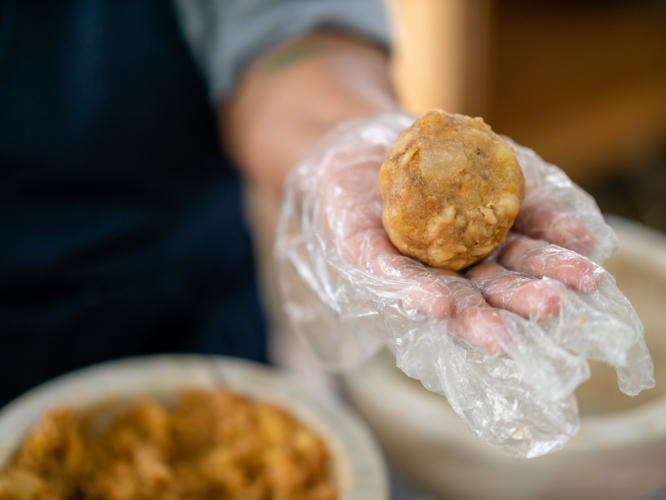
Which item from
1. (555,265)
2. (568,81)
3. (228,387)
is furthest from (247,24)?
(568,81)

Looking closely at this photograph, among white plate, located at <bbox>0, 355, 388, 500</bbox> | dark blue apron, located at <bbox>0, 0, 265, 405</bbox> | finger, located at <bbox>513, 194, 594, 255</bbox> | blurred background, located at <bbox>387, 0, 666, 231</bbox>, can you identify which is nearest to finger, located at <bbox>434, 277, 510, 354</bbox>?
finger, located at <bbox>513, 194, 594, 255</bbox>

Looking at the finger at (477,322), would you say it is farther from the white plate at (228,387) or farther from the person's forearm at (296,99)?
the person's forearm at (296,99)

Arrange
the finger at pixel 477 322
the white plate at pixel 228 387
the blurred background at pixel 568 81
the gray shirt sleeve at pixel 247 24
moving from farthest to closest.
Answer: the blurred background at pixel 568 81, the gray shirt sleeve at pixel 247 24, the white plate at pixel 228 387, the finger at pixel 477 322

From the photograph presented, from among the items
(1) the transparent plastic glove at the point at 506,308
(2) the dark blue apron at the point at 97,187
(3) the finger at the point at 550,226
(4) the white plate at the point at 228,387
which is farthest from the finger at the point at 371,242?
(2) the dark blue apron at the point at 97,187

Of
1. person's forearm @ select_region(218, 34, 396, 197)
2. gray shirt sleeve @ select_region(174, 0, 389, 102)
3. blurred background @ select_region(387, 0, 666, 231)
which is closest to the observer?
person's forearm @ select_region(218, 34, 396, 197)

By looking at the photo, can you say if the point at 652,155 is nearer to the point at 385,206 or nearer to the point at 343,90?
the point at 343,90

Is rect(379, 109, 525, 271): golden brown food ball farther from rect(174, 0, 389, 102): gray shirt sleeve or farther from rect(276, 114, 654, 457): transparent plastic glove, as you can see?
rect(174, 0, 389, 102): gray shirt sleeve
